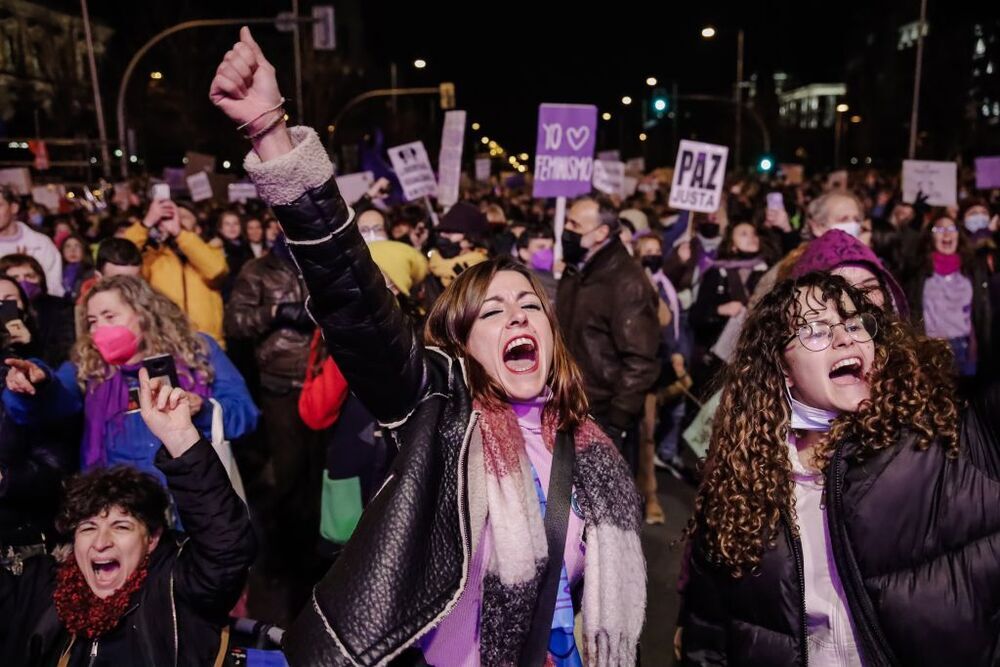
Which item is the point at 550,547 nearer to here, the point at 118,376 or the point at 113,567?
the point at 113,567

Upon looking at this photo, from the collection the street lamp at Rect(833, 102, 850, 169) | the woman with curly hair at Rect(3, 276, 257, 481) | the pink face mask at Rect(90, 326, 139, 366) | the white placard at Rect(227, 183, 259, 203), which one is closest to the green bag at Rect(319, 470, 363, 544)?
the woman with curly hair at Rect(3, 276, 257, 481)

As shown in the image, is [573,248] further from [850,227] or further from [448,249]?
[850,227]

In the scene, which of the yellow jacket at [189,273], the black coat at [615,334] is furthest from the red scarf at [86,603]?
the yellow jacket at [189,273]

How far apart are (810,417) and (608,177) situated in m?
12.1

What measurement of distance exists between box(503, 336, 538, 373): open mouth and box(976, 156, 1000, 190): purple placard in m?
11.5

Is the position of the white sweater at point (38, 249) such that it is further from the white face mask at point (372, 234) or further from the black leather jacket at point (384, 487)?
the black leather jacket at point (384, 487)

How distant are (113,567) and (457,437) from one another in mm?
1509

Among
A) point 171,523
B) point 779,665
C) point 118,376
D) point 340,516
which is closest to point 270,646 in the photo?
point 171,523

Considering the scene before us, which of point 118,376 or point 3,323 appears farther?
point 3,323

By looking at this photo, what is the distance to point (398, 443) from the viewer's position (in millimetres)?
1878

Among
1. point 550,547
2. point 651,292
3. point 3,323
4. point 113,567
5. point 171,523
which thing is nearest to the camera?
point 550,547

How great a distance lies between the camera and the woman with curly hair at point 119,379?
10.9ft

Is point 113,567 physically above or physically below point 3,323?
below

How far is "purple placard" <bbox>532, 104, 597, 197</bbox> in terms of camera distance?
24.6 ft
